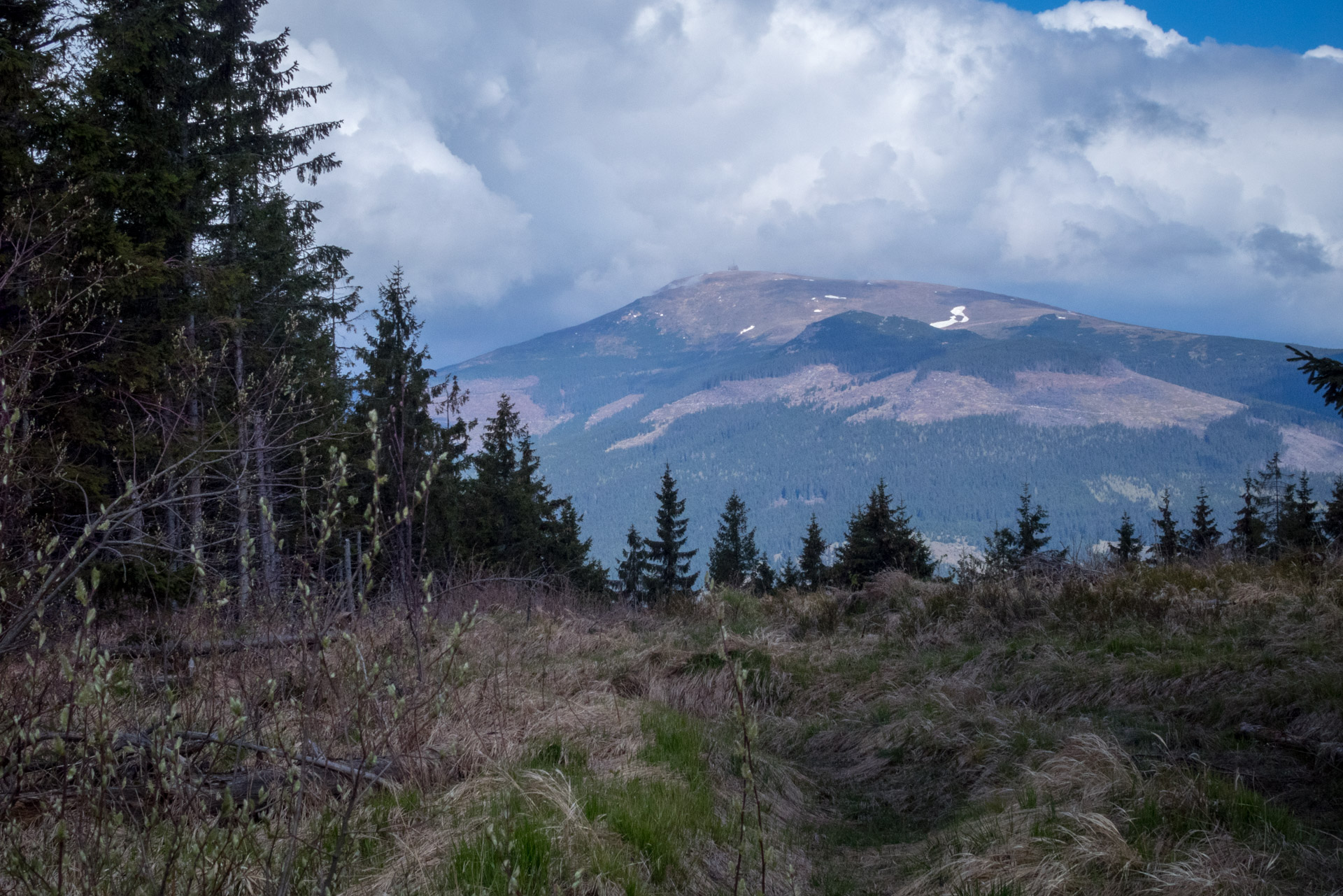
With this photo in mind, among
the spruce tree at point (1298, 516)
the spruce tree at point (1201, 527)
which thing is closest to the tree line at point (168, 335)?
the spruce tree at point (1201, 527)

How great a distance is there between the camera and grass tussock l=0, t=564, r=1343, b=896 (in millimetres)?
2559

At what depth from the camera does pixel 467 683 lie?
6.06 m

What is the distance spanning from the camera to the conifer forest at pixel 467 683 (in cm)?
280

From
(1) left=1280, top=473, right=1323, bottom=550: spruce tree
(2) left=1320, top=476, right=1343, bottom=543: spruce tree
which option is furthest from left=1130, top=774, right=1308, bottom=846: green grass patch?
(1) left=1280, top=473, right=1323, bottom=550: spruce tree

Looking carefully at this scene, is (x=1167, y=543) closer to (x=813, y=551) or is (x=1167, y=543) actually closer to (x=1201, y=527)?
(x=1201, y=527)

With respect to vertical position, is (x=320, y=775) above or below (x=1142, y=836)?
above

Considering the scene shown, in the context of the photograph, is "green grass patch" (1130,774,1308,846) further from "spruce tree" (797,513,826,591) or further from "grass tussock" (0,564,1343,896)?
"spruce tree" (797,513,826,591)

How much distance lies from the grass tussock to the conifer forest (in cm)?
3

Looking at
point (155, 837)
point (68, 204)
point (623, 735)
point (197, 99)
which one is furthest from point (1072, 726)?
point (197, 99)

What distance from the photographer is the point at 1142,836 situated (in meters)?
3.51

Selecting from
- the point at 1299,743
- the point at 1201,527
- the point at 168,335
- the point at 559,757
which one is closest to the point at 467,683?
the point at 559,757

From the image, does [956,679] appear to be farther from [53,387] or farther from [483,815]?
[53,387]

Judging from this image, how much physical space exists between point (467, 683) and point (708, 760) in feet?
6.99

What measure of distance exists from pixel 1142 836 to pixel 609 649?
6944mm
